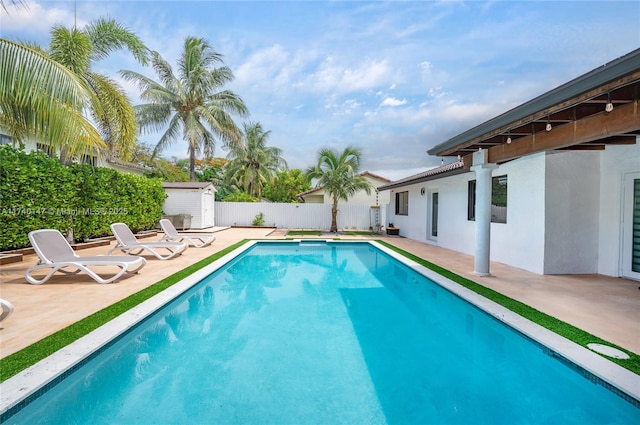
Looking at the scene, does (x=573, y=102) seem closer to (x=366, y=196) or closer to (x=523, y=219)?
(x=523, y=219)

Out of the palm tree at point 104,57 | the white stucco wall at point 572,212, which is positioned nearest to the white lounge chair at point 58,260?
the palm tree at point 104,57

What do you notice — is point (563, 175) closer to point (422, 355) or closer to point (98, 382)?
point (422, 355)

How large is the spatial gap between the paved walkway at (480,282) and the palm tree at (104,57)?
663cm

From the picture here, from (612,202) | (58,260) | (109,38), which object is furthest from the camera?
(109,38)

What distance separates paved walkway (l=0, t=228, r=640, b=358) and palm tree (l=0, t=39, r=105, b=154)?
3.45 meters

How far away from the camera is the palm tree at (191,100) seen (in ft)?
72.0

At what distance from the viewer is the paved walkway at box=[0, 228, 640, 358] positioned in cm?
445

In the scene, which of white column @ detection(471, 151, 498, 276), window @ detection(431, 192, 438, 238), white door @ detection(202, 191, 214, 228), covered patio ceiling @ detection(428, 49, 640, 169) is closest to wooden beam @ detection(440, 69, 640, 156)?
covered patio ceiling @ detection(428, 49, 640, 169)

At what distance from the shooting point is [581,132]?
5086 mm

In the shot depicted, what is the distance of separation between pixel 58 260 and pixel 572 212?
41.3 ft

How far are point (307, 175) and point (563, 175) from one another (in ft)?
47.6

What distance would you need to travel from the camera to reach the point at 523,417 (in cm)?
309

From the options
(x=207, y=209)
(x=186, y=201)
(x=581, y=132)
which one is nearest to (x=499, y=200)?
(x=581, y=132)

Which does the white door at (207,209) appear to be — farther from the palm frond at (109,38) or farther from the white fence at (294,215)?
the palm frond at (109,38)
